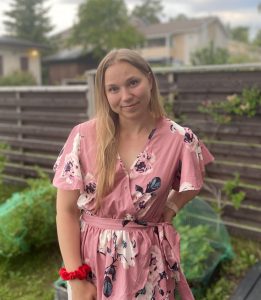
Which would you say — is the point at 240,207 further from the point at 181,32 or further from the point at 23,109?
the point at 181,32

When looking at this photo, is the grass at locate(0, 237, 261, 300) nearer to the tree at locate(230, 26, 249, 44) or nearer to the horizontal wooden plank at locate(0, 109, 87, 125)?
the horizontal wooden plank at locate(0, 109, 87, 125)

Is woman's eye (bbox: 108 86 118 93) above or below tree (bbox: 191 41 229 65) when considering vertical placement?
below

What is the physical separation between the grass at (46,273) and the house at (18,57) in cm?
2537

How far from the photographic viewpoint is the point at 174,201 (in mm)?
1803

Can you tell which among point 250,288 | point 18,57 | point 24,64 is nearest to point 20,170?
point 250,288

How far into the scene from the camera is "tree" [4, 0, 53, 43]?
40375 mm

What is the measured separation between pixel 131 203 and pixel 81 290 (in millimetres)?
421

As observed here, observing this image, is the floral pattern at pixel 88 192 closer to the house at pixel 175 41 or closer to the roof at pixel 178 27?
the house at pixel 175 41

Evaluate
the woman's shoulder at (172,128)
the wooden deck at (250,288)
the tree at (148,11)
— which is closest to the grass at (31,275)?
the wooden deck at (250,288)

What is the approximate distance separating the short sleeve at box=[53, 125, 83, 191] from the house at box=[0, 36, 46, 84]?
2745 cm

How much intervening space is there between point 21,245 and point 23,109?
269 centimetres

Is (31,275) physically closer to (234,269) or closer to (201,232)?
(201,232)

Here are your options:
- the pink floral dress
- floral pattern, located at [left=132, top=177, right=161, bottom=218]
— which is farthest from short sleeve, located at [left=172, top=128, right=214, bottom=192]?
floral pattern, located at [left=132, top=177, right=161, bottom=218]

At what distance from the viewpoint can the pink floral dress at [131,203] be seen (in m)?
1.57
